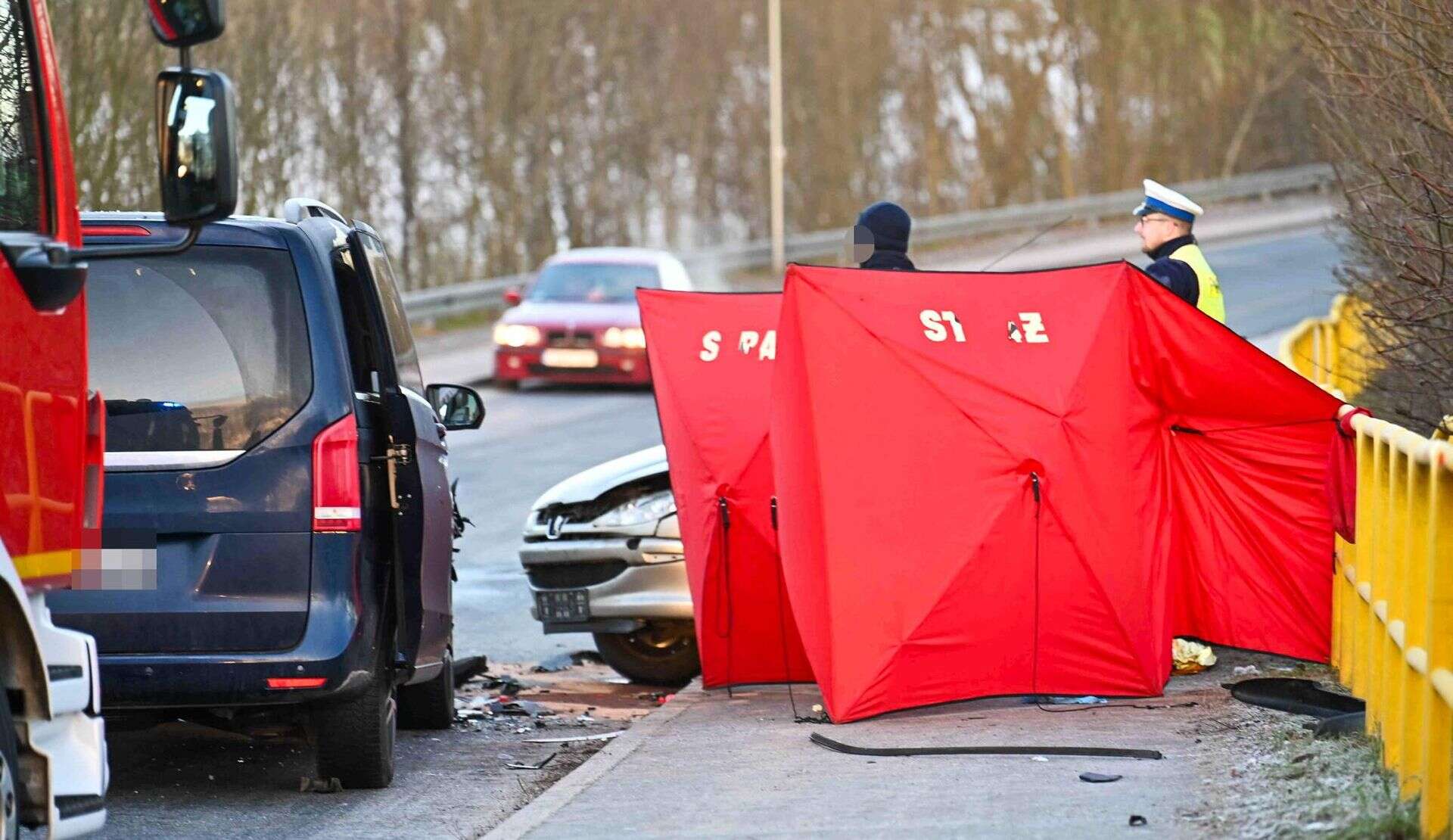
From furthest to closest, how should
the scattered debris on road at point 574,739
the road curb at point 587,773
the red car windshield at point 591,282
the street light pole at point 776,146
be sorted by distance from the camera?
the street light pole at point 776,146 < the red car windshield at point 591,282 < the scattered debris on road at point 574,739 < the road curb at point 587,773

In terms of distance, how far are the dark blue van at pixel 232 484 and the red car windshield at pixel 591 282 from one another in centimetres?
1876

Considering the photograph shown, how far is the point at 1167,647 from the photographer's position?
7.78 m

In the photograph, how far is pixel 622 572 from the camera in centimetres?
945

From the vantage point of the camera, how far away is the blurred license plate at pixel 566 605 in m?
9.46

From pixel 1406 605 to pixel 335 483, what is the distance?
10.4 feet

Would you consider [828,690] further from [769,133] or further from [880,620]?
A: [769,133]

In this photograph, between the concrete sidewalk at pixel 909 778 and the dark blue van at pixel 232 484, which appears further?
the dark blue van at pixel 232 484

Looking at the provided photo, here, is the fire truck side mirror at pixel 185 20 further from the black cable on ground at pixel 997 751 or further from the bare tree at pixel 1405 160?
the bare tree at pixel 1405 160

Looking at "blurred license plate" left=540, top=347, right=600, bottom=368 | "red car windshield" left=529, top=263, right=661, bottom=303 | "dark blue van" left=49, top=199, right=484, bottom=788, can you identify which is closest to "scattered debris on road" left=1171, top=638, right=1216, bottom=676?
"dark blue van" left=49, top=199, right=484, bottom=788

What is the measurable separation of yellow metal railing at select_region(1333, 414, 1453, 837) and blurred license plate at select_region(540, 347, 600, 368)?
18188 millimetres

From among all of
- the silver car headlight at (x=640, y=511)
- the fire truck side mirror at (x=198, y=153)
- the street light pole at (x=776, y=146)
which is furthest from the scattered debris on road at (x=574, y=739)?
the street light pole at (x=776, y=146)

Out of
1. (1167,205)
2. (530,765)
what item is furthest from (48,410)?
(1167,205)

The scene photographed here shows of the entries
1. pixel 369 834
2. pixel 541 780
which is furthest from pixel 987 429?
pixel 369 834

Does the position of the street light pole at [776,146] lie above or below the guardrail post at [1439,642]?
above
